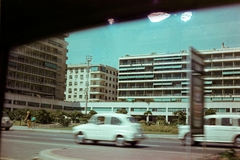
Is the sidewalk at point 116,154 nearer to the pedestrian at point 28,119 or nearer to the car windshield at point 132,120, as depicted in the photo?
the car windshield at point 132,120

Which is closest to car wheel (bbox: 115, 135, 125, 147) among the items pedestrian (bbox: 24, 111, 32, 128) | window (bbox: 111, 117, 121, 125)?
window (bbox: 111, 117, 121, 125)

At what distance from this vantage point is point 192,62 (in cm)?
371

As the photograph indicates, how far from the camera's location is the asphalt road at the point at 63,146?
162 inches

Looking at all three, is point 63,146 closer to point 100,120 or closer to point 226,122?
point 100,120

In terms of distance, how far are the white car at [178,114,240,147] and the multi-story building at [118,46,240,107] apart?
30 centimetres

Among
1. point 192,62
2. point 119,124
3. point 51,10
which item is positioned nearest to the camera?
point 192,62

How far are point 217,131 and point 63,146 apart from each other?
7.99 feet

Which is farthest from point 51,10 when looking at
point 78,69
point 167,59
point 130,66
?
point 167,59

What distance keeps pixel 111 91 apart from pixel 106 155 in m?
0.96

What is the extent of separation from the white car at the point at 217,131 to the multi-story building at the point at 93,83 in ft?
3.83

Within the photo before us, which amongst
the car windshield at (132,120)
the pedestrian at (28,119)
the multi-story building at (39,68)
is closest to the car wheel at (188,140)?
the car windshield at (132,120)

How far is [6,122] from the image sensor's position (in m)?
4.88

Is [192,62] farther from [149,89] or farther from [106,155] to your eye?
[106,155]

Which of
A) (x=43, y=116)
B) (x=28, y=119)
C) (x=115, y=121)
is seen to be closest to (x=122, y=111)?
(x=115, y=121)
